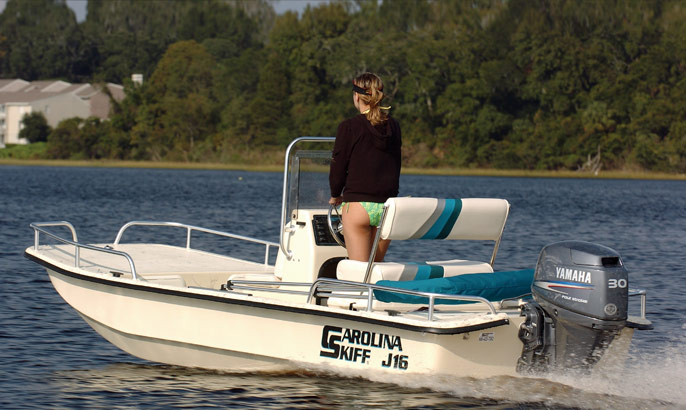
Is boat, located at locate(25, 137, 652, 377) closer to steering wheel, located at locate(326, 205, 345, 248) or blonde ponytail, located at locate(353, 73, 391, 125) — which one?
steering wheel, located at locate(326, 205, 345, 248)

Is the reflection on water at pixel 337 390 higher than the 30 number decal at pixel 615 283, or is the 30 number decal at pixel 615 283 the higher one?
the 30 number decal at pixel 615 283

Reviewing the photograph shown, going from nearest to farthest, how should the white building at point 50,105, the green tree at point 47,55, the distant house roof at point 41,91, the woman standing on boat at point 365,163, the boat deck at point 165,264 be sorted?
the woman standing on boat at point 365,163 < the boat deck at point 165,264 < the white building at point 50,105 < the distant house roof at point 41,91 < the green tree at point 47,55

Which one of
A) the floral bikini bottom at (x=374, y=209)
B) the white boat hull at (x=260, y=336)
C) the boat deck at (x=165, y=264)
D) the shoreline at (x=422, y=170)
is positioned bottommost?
the shoreline at (x=422, y=170)

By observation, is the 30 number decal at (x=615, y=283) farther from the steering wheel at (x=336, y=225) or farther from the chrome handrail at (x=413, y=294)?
the steering wheel at (x=336, y=225)

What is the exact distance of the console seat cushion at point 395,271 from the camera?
24.0 feet

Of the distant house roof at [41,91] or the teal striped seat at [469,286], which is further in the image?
the distant house roof at [41,91]

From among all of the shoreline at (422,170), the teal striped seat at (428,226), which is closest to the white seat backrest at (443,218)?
the teal striped seat at (428,226)

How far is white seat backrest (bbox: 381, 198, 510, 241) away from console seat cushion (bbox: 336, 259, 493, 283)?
0.32 metres

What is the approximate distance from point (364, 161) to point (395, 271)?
31.5 inches

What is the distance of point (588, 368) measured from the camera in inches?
273

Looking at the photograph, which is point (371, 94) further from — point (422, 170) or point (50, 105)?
point (50, 105)

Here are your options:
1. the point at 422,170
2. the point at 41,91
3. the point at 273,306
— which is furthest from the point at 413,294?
the point at 41,91

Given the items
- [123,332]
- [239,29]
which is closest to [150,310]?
[123,332]

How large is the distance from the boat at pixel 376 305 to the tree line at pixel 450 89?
59.6 m
